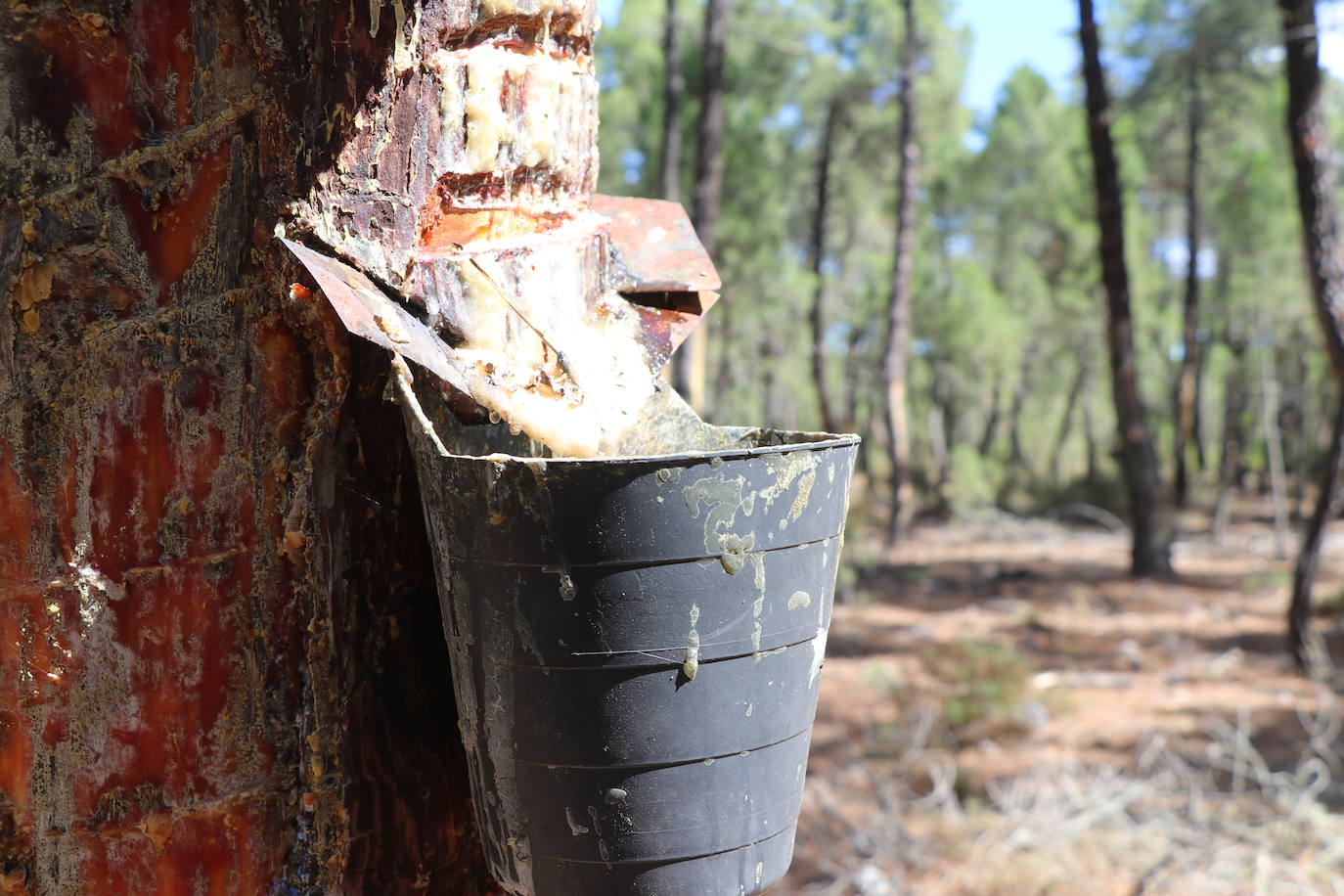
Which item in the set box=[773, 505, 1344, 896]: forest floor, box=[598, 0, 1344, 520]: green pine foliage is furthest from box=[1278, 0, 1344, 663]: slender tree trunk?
box=[598, 0, 1344, 520]: green pine foliage

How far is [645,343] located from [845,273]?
75.4 ft

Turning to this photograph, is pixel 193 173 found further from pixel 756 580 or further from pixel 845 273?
pixel 845 273

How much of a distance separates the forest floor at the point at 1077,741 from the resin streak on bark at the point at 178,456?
3.87 metres

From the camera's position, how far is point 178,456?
1119mm

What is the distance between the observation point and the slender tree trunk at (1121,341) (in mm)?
9250

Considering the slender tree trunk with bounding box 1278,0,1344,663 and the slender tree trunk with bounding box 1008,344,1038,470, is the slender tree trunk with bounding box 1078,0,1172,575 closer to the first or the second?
the slender tree trunk with bounding box 1278,0,1344,663

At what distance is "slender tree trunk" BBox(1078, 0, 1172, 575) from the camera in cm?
925

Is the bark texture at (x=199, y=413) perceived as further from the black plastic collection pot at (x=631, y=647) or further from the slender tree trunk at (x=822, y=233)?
the slender tree trunk at (x=822, y=233)

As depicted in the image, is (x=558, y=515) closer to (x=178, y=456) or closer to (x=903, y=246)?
(x=178, y=456)

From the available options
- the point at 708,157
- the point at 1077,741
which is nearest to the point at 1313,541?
the point at 1077,741

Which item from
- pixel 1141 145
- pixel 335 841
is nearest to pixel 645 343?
pixel 335 841

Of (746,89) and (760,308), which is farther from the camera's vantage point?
(760,308)

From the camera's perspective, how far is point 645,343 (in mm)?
1293

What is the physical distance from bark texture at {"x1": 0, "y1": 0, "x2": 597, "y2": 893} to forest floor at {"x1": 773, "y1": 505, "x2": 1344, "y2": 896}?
12.7 feet
